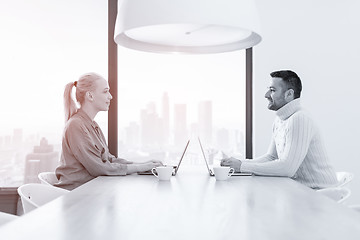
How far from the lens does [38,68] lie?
12.9 ft

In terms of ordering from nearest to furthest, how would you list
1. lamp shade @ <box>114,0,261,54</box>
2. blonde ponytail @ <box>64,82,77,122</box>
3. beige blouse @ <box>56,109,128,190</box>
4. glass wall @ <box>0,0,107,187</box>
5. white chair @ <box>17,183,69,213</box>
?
1. lamp shade @ <box>114,0,261,54</box>
2. white chair @ <box>17,183,69,213</box>
3. beige blouse @ <box>56,109,128,190</box>
4. blonde ponytail @ <box>64,82,77,122</box>
5. glass wall @ <box>0,0,107,187</box>

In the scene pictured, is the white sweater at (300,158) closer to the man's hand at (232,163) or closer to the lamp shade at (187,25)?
the man's hand at (232,163)

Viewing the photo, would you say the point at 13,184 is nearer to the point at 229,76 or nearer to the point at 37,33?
the point at 37,33

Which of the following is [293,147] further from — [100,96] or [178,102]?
[178,102]

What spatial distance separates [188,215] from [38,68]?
3.04 meters

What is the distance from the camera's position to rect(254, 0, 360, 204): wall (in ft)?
12.8

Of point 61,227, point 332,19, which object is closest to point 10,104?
point 61,227

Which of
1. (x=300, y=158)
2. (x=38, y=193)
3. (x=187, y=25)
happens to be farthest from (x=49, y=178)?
(x=300, y=158)

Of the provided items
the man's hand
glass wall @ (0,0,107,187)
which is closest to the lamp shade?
the man's hand

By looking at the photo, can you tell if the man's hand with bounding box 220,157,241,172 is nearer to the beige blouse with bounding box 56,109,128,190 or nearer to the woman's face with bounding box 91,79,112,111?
the beige blouse with bounding box 56,109,128,190

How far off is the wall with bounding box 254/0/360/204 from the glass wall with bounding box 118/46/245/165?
0.82ft

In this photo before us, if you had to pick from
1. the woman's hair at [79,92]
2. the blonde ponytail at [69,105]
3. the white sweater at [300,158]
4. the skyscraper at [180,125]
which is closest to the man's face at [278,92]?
the white sweater at [300,158]

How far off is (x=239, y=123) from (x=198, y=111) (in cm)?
44

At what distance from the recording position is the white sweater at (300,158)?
261 centimetres
